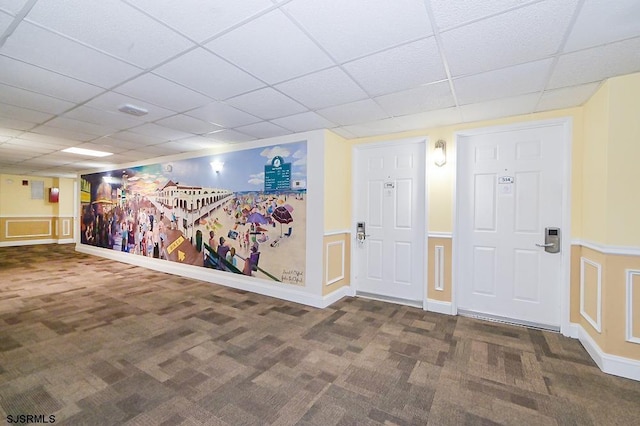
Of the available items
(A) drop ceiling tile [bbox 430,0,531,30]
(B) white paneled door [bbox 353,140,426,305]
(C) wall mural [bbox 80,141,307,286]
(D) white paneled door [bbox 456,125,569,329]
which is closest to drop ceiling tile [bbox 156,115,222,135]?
(C) wall mural [bbox 80,141,307,286]

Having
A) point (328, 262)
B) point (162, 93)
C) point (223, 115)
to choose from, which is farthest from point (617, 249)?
point (162, 93)

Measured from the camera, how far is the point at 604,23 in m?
1.76

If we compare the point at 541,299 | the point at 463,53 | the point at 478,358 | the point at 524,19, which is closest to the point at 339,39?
the point at 463,53

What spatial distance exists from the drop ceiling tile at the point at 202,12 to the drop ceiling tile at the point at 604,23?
76.7 inches

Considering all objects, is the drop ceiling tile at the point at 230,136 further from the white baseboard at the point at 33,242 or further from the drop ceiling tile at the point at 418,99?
the white baseboard at the point at 33,242

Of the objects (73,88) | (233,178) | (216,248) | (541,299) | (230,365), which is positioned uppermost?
(73,88)

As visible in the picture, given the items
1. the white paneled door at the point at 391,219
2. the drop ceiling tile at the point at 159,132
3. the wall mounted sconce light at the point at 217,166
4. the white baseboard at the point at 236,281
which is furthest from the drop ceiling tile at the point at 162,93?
the white baseboard at the point at 236,281

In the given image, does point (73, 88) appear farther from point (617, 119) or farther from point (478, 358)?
point (617, 119)

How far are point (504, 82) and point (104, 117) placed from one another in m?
4.73

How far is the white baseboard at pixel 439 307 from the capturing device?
3.84 m

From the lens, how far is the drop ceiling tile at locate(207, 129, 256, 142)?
14.3 ft

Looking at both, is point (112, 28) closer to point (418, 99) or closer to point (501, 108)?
point (418, 99)

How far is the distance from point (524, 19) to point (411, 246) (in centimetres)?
303

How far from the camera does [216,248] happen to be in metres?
5.27
